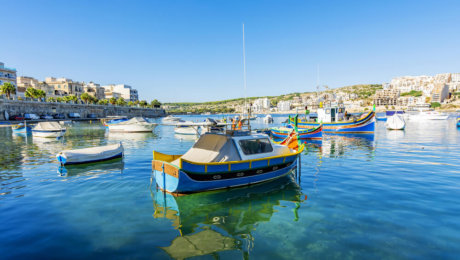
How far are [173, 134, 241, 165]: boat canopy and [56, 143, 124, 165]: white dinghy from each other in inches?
390

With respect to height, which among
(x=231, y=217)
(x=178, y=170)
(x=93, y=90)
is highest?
(x=93, y=90)

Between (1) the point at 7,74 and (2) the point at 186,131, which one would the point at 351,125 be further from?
(1) the point at 7,74

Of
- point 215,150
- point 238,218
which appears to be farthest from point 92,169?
point 238,218

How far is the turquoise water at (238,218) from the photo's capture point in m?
6.83

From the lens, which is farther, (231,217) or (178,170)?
(178,170)

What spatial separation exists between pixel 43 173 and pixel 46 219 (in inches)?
347

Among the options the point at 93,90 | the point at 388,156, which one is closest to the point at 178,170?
the point at 388,156

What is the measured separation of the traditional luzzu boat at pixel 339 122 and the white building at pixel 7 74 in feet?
370

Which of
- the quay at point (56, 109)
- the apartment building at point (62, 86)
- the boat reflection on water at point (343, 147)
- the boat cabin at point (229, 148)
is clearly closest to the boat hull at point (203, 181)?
the boat cabin at point (229, 148)

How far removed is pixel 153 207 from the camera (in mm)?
9992

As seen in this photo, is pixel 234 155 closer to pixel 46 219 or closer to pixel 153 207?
pixel 153 207

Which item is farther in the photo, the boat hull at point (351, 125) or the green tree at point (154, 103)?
the green tree at point (154, 103)

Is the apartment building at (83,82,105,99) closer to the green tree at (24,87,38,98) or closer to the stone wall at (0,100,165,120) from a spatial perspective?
the stone wall at (0,100,165,120)

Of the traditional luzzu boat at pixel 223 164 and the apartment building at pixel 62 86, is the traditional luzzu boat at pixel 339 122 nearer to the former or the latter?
the traditional luzzu boat at pixel 223 164
